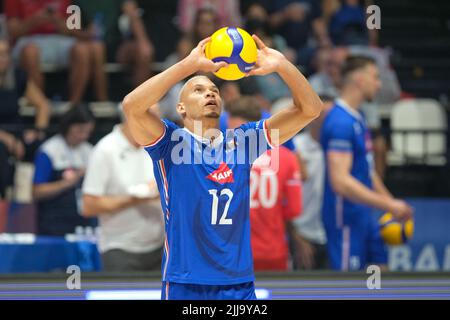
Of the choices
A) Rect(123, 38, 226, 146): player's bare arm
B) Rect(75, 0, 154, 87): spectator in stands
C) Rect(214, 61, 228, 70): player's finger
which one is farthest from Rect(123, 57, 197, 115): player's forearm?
Rect(75, 0, 154, 87): spectator in stands

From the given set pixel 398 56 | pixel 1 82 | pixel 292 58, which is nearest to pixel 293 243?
pixel 292 58

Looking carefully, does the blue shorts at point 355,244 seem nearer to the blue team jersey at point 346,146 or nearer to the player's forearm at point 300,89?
the blue team jersey at point 346,146

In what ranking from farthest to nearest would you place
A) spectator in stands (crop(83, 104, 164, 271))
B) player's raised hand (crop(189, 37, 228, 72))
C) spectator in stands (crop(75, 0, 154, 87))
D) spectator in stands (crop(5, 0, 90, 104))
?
1. spectator in stands (crop(75, 0, 154, 87))
2. spectator in stands (crop(5, 0, 90, 104))
3. spectator in stands (crop(83, 104, 164, 271))
4. player's raised hand (crop(189, 37, 228, 72))

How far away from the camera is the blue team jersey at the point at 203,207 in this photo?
4.94 meters

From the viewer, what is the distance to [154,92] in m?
4.83

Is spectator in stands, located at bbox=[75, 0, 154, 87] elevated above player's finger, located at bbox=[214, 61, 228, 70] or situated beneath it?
elevated above

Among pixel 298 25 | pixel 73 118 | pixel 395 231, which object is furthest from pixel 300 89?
pixel 298 25

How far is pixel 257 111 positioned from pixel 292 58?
4023mm

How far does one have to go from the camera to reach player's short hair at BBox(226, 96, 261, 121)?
23.9 ft

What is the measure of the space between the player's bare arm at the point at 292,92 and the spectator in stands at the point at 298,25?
22.0 feet

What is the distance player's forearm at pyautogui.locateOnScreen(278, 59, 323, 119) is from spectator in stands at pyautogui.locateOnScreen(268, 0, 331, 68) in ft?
22.3

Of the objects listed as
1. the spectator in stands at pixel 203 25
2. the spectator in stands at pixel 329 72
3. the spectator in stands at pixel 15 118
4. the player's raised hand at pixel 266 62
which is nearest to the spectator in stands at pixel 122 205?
the spectator in stands at pixel 15 118

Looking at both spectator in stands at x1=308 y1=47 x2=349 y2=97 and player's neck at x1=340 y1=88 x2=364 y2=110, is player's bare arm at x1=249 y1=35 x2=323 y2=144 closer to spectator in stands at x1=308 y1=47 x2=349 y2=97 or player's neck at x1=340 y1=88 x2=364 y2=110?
player's neck at x1=340 y1=88 x2=364 y2=110
